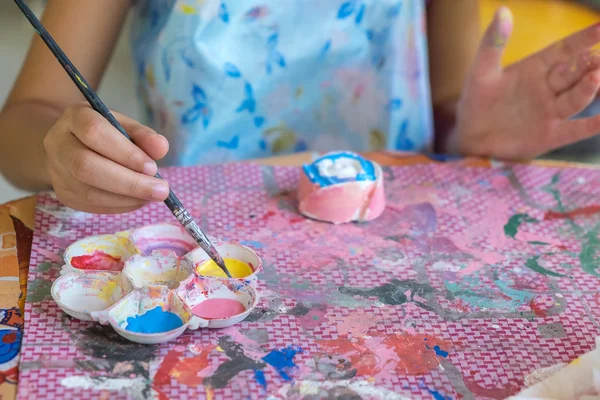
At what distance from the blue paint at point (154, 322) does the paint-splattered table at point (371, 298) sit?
15 mm

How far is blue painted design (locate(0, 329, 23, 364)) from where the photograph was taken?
20.3 inches

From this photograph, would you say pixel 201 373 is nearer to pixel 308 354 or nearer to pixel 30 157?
pixel 308 354

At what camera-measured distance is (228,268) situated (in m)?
0.65

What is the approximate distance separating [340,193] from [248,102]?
0.91 ft

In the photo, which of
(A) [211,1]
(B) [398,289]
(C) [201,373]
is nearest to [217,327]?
(C) [201,373]

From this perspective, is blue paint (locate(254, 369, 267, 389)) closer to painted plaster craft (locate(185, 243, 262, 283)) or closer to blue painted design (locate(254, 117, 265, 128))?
painted plaster craft (locate(185, 243, 262, 283))

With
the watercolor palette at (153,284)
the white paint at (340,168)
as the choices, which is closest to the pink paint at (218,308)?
the watercolor palette at (153,284)

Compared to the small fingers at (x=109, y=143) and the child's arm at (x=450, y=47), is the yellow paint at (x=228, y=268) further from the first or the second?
the child's arm at (x=450, y=47)

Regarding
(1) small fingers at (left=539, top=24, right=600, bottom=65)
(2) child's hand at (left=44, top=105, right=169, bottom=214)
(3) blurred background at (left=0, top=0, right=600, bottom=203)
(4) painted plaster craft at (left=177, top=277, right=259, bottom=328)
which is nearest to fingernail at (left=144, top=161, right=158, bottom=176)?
(2) child's hand at (left=44, top=105, right=169, bottom=214)

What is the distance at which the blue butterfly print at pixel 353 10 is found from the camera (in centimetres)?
93

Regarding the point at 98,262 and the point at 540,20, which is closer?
the point at 98,262

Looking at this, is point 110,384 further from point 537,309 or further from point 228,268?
point 537,309

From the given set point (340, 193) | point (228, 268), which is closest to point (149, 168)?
point (228, 268)

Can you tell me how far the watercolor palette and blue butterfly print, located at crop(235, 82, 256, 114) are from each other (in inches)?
13.1
